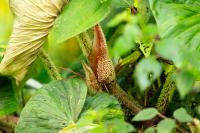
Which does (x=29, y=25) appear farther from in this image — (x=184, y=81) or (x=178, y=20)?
(x=184, y=81)

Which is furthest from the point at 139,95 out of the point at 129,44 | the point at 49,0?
the point at 129,44

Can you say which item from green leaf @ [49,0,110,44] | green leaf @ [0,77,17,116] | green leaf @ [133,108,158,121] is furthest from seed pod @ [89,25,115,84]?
green leaf @ [133,108,158,121]

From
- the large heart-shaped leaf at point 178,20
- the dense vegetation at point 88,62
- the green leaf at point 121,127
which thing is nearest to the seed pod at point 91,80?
the dense vegetation at point 88,62

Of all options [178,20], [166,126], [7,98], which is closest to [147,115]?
[166,126]

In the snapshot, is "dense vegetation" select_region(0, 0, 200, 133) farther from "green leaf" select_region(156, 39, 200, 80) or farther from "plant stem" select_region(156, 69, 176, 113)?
"green leaf" select_region(156, 39, 200, 80)

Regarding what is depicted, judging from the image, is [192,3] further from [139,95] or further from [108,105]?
[139,95]

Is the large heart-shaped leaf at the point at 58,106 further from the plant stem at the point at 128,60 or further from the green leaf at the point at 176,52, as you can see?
the green leaf at the point at 176,52
